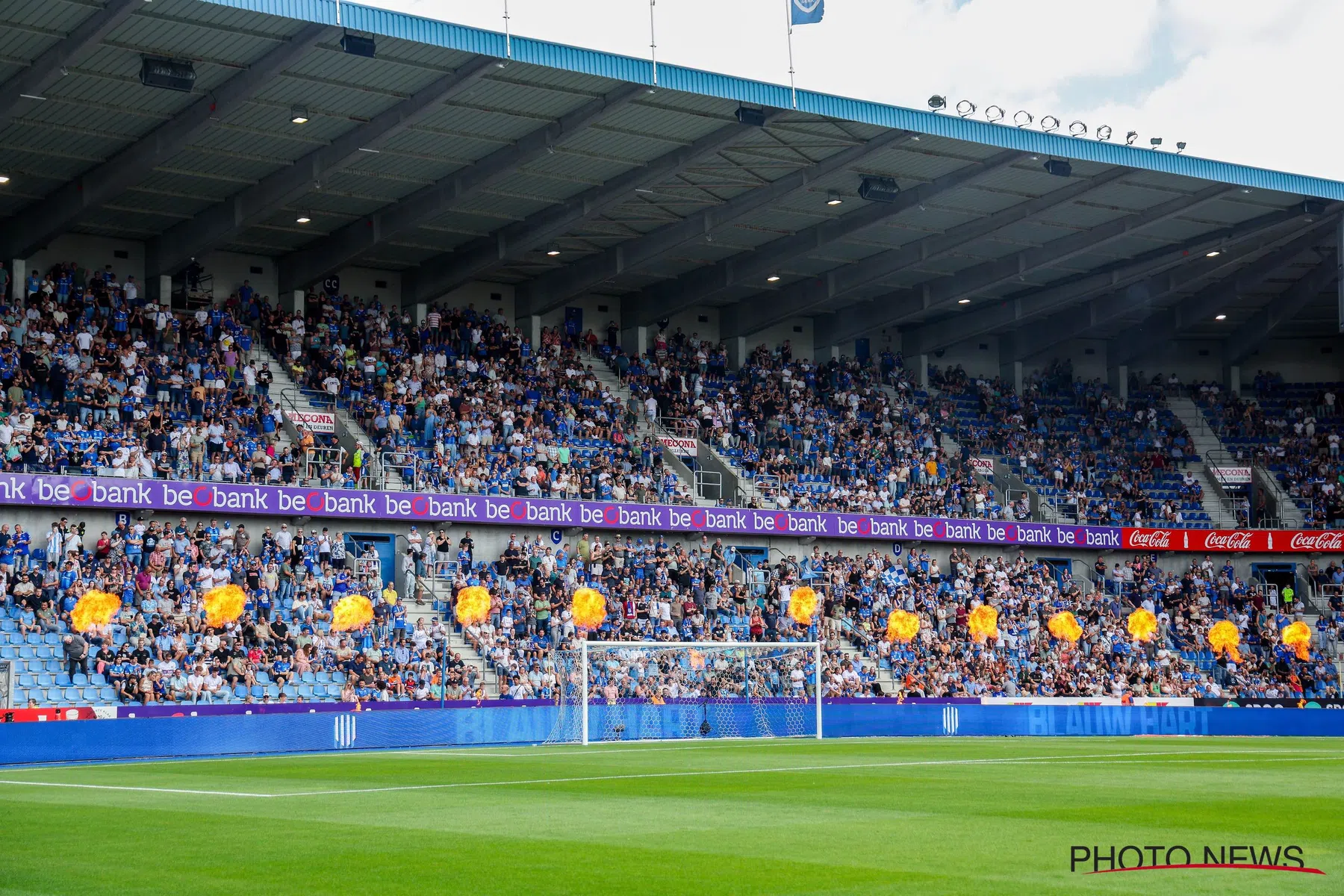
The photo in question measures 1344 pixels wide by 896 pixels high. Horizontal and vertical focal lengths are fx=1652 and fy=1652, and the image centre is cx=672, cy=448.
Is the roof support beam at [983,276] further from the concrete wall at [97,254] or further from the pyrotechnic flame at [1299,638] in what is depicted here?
the concrete wall at [97,254]

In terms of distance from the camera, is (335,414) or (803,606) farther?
(803,606)

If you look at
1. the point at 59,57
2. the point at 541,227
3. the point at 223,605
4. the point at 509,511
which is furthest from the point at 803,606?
the point at 59,57

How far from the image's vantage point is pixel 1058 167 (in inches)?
1804

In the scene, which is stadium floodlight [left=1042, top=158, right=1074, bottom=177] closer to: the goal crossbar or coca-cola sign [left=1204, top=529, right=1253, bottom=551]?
the goal crossbar

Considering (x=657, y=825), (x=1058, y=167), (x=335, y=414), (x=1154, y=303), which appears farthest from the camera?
(x=1154, y=303)

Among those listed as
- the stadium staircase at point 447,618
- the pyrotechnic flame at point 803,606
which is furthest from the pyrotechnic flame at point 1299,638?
the stadium staircase at point 447,618

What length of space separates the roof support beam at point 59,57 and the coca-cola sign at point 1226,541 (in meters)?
42.1

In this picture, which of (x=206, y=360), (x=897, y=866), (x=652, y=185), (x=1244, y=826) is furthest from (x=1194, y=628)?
(x=897, y=866)

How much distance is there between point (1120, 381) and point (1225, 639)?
16781mm

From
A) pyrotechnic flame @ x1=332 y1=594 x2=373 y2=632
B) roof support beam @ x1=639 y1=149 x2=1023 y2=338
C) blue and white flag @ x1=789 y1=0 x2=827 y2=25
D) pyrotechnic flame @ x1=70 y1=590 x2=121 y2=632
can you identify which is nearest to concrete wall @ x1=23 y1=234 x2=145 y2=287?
pyrotechnic flame @ x1=332 y1=594 x2=373 y2=632

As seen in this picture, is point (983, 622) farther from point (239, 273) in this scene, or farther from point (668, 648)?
point (239, 273)

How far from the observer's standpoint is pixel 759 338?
6203cm

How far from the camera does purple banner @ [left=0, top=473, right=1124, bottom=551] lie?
3938 cm

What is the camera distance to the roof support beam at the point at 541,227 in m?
43.8
